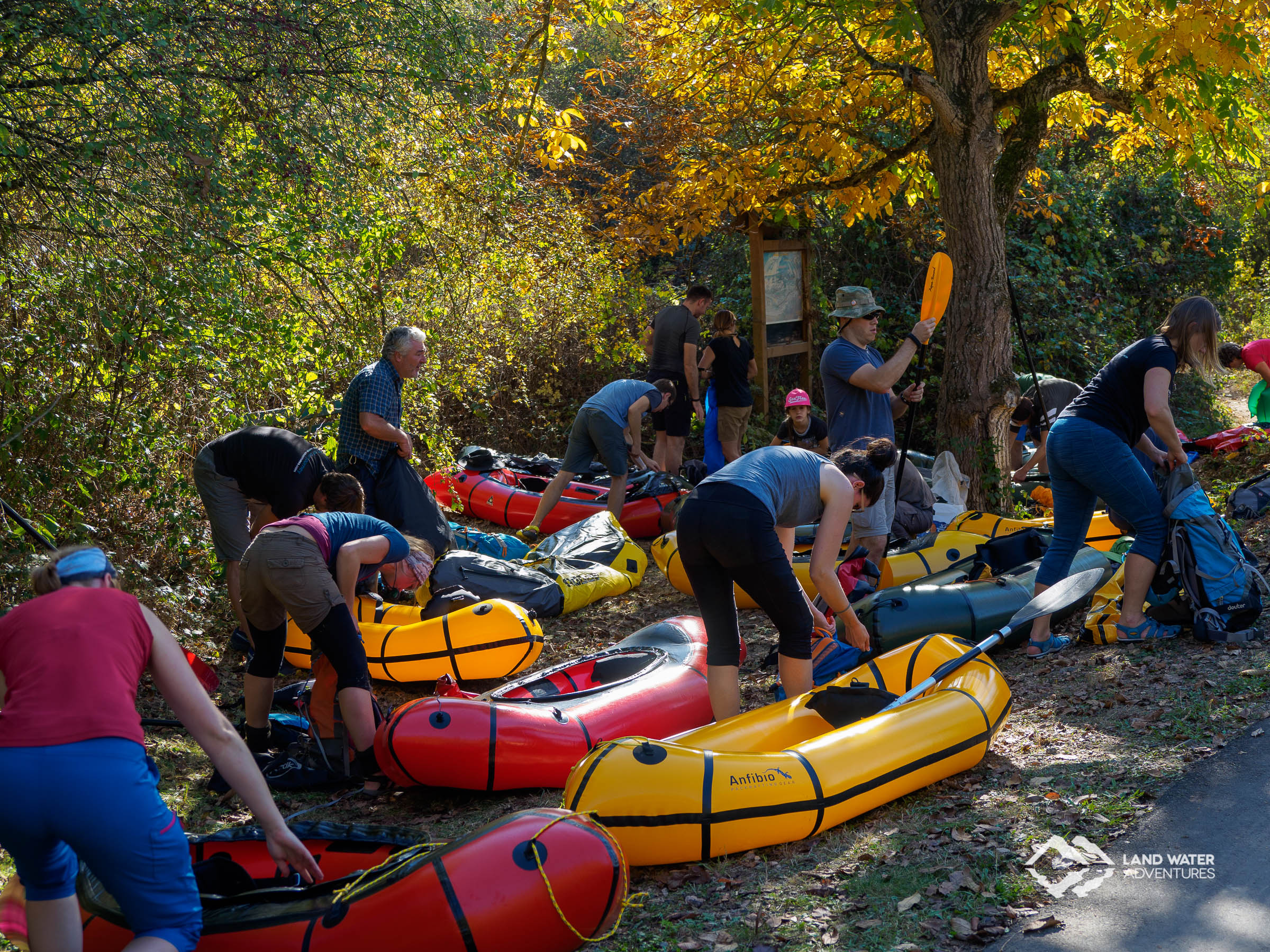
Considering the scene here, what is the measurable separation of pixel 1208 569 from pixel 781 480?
2277 mm

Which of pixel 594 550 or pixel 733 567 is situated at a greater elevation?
pixel 733 567

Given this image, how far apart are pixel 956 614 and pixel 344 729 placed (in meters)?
3.20

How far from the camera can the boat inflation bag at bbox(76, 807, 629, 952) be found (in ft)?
9.03

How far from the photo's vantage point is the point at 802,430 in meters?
6.83

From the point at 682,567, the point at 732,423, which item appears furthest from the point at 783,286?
the point at 682,567

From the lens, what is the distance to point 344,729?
442 centimetres

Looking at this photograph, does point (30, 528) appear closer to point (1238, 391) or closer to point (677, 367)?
point (677, 367)

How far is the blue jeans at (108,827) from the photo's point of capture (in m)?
2.16

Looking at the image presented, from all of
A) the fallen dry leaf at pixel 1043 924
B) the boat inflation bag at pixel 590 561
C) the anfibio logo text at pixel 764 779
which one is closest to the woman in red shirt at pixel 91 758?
Result: the anfibio logo text at pixel 764 779

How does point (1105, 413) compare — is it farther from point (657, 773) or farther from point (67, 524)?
point (67, 524)

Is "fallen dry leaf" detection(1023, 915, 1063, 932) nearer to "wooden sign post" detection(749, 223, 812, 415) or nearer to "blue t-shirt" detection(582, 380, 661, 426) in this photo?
"blue t-shirt" detection(582, 380, 661, 426)

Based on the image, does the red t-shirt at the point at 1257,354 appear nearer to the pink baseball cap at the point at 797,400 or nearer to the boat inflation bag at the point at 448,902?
the pink baseball cap at the point at 797,400

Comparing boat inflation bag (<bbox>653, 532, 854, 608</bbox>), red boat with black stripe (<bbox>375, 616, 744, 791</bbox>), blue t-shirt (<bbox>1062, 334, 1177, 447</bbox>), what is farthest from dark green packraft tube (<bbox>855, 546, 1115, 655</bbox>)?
red boat with black stripe (<bbox>375, 616, 744, 791</bbox>)

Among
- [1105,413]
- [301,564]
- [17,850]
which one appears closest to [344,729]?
[301,564]
